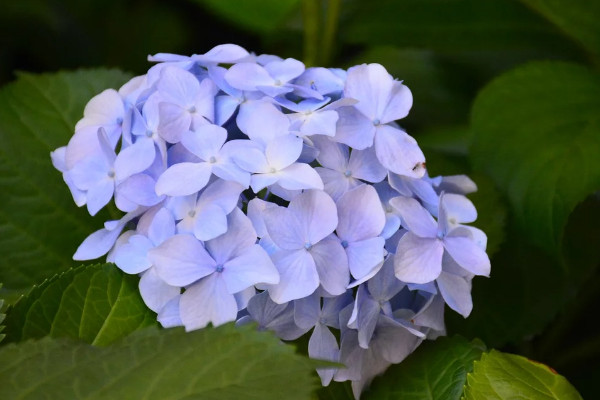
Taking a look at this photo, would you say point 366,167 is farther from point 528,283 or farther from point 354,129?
point 528,283

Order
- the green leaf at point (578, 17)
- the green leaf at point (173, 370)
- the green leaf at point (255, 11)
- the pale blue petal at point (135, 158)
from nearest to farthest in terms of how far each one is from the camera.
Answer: the green leaf at point (173, 370)
the pale blue petal at point (135, 158)
the green leaf at point (578, 17)
the green leaf at point (255, 11)

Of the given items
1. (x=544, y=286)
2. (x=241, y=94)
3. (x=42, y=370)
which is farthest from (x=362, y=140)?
(x=544, y=286)

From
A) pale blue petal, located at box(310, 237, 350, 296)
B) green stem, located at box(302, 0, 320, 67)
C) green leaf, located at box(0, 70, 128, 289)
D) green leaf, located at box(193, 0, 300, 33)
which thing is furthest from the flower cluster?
green leaf, located at box(193, 0, 300, 33)

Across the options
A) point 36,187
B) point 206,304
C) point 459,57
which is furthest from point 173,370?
point 459,57

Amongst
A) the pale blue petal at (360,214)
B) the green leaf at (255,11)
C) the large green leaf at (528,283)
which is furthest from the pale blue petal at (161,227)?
the green leaf at (255,11)

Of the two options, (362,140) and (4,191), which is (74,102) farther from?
(362,140)

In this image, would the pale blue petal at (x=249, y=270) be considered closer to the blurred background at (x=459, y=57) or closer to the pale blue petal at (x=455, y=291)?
the pale blue petal at (x=455, y=291)
